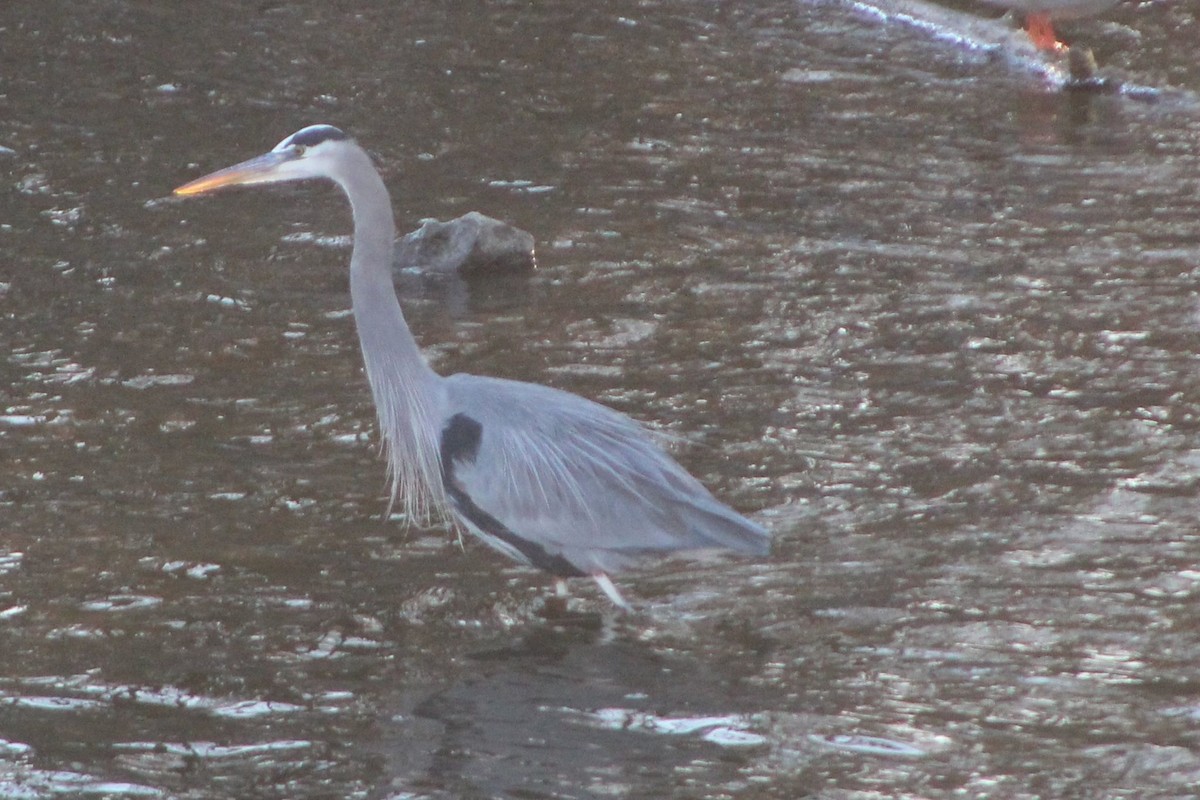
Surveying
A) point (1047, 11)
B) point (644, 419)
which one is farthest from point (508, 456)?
point (1047, 11)

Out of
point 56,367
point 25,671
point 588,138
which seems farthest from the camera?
point 588,138

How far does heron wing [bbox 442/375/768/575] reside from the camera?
5730 millimetres

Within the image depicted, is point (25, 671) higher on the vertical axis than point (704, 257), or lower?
lower

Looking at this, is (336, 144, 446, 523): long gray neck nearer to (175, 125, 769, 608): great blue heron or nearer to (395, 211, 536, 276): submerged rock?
(175, 125, 769, 608): great blue heron

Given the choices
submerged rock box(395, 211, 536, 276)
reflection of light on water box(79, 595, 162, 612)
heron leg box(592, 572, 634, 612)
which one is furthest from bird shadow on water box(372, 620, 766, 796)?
submerged rock box(395, 211, 536, 276)

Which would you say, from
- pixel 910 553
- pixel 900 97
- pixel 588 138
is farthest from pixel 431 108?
pixel 910 553

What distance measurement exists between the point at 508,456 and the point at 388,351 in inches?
23.2

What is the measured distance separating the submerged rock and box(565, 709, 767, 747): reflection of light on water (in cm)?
381

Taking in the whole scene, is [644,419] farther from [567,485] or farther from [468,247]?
[468,247]

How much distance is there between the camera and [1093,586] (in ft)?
18.4

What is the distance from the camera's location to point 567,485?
5836 millimetres

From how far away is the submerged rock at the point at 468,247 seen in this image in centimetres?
857

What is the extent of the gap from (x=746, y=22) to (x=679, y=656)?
8.74 meters

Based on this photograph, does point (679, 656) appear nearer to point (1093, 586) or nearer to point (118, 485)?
point (1093, 586)
